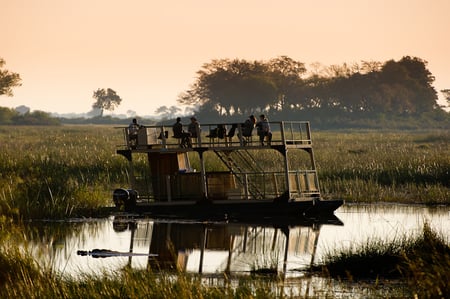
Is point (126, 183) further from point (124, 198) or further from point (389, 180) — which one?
point (389, 180)

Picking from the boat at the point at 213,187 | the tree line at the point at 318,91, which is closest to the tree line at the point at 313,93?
the tree line at the point at 318,91

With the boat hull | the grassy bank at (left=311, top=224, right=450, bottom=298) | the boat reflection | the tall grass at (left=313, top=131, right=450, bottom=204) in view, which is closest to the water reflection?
the boat reflection

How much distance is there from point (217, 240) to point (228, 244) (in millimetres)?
1026

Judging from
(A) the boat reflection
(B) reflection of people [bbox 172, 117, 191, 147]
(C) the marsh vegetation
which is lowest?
(A) the boat reflection

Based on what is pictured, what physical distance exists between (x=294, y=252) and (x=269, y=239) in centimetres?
335

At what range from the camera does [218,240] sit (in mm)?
29594

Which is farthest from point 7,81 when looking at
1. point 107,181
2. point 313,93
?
point 107,181

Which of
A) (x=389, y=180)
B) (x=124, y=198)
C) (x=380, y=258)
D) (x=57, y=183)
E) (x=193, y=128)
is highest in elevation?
(x=193, y=128)

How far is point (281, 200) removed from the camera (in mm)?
35625

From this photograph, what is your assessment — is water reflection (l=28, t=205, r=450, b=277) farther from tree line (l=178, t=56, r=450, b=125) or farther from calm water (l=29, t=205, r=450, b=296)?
tree line (l=178, t=56, r=450, b=125)

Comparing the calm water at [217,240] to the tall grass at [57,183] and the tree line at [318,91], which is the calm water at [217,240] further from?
the tree line at [318,91]

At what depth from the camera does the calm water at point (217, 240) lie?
79.6 ft

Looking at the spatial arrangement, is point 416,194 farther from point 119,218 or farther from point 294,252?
point 294,252

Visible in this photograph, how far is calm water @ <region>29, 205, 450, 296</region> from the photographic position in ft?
79.6
